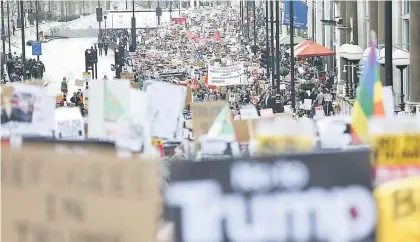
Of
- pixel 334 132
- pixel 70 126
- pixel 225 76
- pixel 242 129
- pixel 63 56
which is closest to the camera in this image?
pixel 334 132

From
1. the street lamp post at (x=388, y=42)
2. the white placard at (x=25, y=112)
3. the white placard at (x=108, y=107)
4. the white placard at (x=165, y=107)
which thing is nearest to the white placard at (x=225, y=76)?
the street lamp post at (x=388, y=42)

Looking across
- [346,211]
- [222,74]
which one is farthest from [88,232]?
[222,74]

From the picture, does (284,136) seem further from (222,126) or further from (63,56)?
(63,56)

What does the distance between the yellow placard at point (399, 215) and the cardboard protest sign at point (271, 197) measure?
0.22 meters

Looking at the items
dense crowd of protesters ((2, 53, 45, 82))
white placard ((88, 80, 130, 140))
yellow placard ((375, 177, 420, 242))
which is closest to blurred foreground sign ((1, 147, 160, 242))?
yellow placard ((375, 177, 420, 242))

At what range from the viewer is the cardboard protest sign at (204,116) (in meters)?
9.12

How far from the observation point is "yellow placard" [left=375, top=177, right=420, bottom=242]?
163 inches

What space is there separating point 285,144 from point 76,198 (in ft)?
6.84

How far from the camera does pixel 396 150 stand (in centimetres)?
492

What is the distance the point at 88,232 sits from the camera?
3.77m

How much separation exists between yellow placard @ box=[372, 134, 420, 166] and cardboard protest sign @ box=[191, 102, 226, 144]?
4.20 m

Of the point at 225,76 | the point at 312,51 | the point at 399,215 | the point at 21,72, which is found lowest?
the point at 399,215

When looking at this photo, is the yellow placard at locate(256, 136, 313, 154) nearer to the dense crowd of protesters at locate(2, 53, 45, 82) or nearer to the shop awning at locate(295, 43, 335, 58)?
the shop awning at locate(295, 43, 335, 58)

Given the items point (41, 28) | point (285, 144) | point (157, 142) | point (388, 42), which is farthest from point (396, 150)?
point (41, 28)
